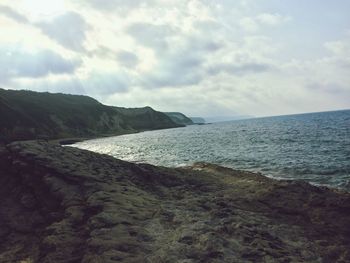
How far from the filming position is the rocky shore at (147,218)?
1235 cm

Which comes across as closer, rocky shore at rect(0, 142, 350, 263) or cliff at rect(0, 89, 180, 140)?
rocky shore at rect(0, 142, 350, 263)

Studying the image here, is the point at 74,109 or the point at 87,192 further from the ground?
the point at 74,109

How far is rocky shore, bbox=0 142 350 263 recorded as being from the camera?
1235 cm

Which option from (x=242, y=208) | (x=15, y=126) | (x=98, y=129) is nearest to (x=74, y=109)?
(x=98, y=129)

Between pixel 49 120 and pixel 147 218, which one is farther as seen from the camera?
pixel 49 120

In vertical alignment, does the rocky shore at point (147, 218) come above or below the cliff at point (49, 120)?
below

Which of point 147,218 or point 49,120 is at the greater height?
point 49,120

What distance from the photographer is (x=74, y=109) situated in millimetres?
173125

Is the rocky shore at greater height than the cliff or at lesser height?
lesser

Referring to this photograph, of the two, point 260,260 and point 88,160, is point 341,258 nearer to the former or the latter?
point 260,260

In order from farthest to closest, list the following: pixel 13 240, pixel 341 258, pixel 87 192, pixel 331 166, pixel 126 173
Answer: pixel 331 166 < pixel 126 173 < pixel 87 192 < pixel 13 240 < pixel 341 258

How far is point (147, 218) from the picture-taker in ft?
51.0

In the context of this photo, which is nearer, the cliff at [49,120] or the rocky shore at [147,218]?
the rocky shore at [147,218]

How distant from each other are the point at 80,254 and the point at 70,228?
234cm
